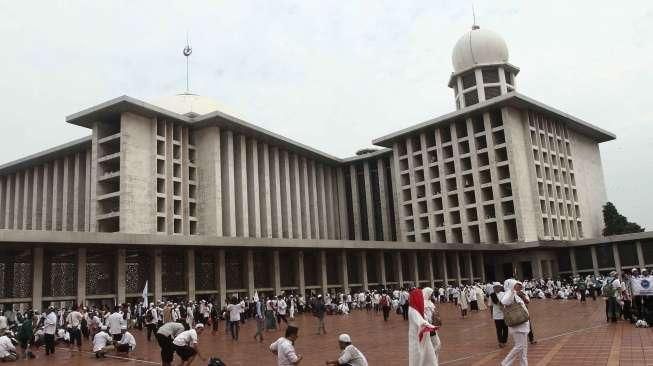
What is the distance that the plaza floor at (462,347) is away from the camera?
33.5 ft

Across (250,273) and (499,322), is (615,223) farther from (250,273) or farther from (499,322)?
(499,322)

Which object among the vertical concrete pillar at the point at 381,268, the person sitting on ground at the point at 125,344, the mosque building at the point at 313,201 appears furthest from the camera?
the vertical concrete pillar at the point at 381,268

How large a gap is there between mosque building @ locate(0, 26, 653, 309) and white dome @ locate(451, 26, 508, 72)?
6.5 inches

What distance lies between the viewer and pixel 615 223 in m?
58.8

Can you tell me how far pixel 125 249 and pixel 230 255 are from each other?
8247mm

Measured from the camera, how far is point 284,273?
40406 millimetres

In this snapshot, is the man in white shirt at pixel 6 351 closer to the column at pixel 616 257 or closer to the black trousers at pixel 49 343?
the black trousers at pixel 49 343

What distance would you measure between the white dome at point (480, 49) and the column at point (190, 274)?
1559 inches

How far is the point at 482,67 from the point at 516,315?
54.9m

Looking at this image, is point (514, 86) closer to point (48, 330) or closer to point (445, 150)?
point (445, 150)

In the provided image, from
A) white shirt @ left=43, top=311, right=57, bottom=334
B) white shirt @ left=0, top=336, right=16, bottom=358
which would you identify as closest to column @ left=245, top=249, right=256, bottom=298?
white shirt @ left=43, top=311, right=57, bottom=334

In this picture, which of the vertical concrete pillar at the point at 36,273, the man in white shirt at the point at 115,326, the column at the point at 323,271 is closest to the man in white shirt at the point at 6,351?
the man in white shirt at the point at 115,326

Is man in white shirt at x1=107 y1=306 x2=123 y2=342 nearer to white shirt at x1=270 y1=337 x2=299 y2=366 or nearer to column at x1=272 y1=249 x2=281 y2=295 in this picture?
white shirt at x1=270 y1=337 x2=299 y2=366

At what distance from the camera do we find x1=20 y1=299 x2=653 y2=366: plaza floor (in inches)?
402
